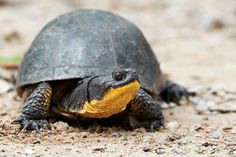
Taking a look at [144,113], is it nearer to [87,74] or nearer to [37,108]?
[87,74]

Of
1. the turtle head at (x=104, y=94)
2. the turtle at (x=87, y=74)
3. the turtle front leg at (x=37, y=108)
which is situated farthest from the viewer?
the turtle front leg at (x=37, y=108)

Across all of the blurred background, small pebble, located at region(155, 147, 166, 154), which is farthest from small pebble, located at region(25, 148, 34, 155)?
the blurred background

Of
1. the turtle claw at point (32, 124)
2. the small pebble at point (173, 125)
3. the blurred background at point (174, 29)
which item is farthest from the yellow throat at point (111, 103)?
the blurred background at point (174, 29)

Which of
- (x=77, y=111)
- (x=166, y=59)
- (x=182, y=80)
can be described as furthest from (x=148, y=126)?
(x=166, y=59)

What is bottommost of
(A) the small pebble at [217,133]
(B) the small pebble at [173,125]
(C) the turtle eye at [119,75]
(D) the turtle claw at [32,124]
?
(A) the small pebble at [217,133]

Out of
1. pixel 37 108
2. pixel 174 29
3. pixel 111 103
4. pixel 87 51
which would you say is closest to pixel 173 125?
pixel 111 103

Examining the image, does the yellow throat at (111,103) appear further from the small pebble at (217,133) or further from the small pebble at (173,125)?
the small pebble at (217,133)

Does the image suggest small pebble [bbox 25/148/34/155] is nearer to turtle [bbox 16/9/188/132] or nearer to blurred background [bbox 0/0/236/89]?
turtle [bbox 16/9/188/132]

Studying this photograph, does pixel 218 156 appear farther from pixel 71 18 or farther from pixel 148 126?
pixel 71 18
